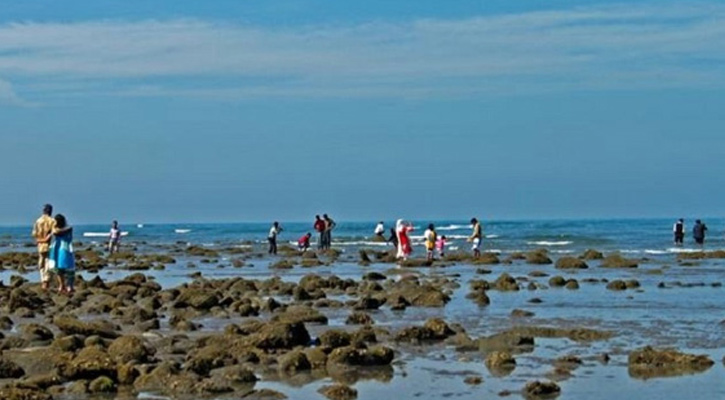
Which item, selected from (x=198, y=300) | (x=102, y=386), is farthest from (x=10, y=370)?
(x=198, y=300)

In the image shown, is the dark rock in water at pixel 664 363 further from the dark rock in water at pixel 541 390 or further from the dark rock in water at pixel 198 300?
the dark rock in water at pixel 198 300

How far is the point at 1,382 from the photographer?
13.5 metres

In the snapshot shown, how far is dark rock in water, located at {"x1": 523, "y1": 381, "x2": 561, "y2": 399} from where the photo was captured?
12875 mm

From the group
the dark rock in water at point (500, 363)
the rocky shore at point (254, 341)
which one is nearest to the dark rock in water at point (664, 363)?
the rocky shore at point (254, 341)

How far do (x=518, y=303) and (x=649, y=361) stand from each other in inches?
390

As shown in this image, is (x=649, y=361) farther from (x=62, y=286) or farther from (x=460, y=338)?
(x=62, y=286)

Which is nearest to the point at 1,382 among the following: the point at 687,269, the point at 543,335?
the point at 543,335

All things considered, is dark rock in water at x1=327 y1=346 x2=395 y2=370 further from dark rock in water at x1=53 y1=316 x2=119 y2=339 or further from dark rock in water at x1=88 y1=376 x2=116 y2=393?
dark rock in water at x1=53 y1=316 x2=119 y2=339

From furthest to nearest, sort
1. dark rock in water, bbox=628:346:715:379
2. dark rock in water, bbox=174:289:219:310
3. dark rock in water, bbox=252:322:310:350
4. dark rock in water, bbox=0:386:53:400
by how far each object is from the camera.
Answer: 1. dark rock in water, bbox=174:289:219:310
2. dark rock in water, bbox=252:322:310:350
3. dark rock in water, bbox=628:346:715:379
4. dark rock in water, bbox=0:386:53:400

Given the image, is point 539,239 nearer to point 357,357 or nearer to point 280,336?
point 280,336

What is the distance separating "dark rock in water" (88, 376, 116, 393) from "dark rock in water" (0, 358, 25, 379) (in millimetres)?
1111

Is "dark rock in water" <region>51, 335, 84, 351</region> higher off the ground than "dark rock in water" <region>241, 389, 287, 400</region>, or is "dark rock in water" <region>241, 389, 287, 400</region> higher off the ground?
"dark rock in water" <region>51, 335, 84, 351</region>

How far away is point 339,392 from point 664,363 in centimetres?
452

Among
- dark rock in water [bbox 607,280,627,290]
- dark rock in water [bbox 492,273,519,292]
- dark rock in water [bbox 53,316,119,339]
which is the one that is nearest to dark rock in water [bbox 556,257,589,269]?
dark rock in water [bbox 492,273,519,292]
